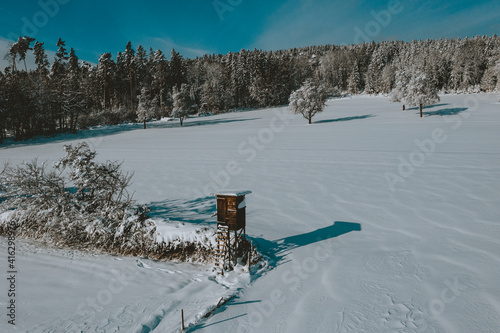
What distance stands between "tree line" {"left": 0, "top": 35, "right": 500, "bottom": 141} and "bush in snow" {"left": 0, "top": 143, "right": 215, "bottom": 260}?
41.7 m

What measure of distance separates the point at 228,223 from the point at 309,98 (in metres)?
45.0

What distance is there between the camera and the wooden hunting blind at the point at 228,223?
8633 mm

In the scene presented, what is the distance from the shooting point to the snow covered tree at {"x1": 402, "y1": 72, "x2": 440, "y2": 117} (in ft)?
151

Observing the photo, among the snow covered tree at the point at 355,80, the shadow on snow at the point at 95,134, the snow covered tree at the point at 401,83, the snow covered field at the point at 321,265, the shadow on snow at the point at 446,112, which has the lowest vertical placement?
the snow covered field at the point at 321,265

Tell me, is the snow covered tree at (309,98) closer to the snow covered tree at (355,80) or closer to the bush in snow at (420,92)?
the bush in snow at (420,92)

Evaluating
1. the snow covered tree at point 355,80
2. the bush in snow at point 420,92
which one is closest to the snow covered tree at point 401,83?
the bush in snow at point 420,92

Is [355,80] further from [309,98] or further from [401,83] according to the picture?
[309,98]

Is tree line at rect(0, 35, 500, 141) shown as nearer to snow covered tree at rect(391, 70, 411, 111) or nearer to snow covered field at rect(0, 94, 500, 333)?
snow covered tree at rect(391, 70, 411, 111)

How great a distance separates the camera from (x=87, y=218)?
11.0m

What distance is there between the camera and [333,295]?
699cm

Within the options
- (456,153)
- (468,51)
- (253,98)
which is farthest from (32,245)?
(468,51)

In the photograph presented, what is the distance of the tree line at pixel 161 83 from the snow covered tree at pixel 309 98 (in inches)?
692

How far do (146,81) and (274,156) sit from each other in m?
71.3

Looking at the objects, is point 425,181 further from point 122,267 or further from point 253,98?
point 253,98
